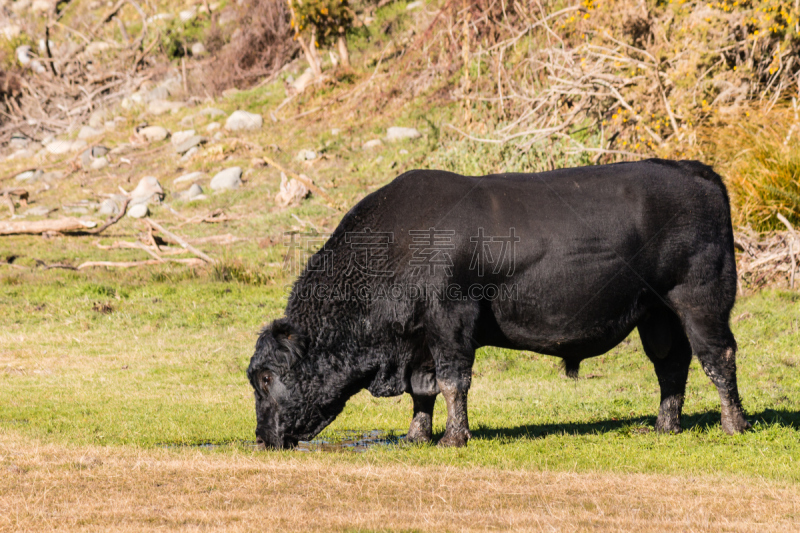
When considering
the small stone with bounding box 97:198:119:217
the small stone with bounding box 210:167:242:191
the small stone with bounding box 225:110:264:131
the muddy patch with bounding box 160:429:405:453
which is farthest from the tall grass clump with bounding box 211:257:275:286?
the small stone with bounding box 225:110:264:131

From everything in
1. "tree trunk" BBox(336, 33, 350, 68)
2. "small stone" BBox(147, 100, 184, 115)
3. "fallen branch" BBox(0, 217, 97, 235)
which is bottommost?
"fallen branch" BBox(0, 217, 97, 235)

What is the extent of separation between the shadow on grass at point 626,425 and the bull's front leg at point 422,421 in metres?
0.48

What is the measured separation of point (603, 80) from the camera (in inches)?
663

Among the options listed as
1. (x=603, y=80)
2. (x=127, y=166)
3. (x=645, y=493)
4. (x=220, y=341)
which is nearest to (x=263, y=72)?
(x=127, y=166)

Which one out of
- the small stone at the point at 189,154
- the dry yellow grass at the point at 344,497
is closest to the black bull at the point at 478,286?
the dry yellow grass at the point at 344,497

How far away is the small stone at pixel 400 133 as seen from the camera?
23703 millimetres

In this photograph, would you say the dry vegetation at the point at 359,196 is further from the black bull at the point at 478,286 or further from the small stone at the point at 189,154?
the black bull at the point at 478,286

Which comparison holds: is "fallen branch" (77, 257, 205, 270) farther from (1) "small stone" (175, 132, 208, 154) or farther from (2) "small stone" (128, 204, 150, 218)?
(1) "small stone" (175, 132, 208, 154)

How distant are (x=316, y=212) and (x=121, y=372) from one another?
385 inches

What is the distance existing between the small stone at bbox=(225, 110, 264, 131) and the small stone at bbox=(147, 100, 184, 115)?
493cm

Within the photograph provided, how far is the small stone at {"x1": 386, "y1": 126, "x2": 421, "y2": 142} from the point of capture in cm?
2370

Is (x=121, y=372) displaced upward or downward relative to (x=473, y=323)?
downward

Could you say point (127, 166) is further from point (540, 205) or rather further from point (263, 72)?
point (540, 205)

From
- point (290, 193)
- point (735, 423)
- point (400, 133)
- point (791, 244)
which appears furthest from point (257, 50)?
point (735, 423)
